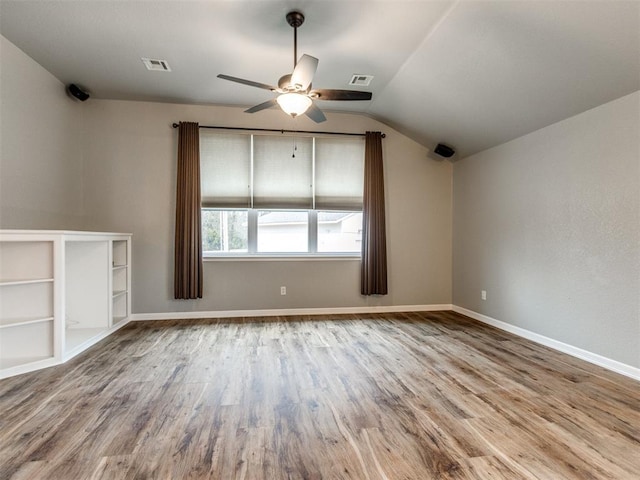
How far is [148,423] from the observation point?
1930mm

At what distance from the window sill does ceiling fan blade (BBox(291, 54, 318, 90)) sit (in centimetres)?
259

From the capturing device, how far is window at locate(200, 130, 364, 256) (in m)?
4.47

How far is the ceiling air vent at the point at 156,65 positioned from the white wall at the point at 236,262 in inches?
36.6

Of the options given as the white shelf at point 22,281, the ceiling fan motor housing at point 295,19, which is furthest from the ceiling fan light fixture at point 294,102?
the white shelf at point 22,281

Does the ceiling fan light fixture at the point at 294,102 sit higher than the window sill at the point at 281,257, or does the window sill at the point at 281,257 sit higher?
the ceiling fan light fixture at the point at 294,102

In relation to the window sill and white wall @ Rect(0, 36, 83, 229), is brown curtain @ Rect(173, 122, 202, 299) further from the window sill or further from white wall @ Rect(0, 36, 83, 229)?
white wall @ Rect(0, 36, 83, 229)

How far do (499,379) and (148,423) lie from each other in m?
2.62

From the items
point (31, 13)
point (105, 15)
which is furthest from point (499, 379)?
point (31, 13)

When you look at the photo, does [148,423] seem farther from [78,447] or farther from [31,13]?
[31,13]

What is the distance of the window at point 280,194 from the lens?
4473 millimetres

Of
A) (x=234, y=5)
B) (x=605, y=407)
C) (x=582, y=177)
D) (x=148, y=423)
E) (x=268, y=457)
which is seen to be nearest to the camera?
(x=268, y=457)

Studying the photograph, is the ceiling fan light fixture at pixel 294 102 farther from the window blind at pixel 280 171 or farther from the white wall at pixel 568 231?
the white wall at pixel 568 231

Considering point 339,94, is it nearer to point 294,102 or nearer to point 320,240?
point 294,102

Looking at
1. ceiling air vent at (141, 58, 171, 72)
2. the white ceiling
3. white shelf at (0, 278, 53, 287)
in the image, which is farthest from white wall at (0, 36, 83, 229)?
ceiling air vent at (141, 58, 171, 72)
